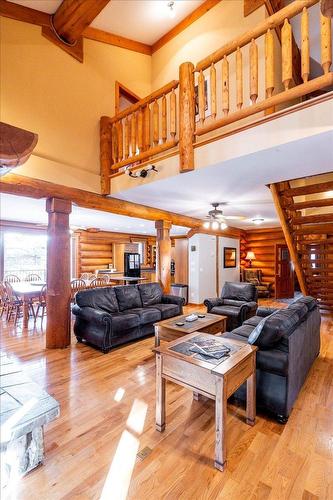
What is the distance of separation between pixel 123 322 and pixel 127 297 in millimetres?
841

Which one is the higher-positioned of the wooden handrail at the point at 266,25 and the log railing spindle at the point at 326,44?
the wooden handrail at the point at 266,25

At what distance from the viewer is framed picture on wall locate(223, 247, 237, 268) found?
27.9 ft

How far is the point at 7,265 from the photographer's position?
739 cm

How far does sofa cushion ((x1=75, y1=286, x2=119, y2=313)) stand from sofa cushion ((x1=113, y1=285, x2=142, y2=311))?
0.33 ft

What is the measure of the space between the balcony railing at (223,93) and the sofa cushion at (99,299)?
175cm

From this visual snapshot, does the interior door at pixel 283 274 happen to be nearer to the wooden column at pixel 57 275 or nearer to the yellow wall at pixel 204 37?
the yellow wall at pixel 204 37

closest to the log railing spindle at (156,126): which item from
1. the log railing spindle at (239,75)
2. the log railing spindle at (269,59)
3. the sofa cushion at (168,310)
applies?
the log railing spindle at (239,75)

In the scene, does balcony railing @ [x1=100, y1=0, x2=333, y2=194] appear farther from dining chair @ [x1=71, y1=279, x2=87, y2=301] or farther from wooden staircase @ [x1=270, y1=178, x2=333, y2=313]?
dining chair @ [x1=71, y1=279, x2=87, y2=301]

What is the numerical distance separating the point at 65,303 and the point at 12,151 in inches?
136

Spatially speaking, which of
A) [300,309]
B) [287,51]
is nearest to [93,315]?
[300,309]

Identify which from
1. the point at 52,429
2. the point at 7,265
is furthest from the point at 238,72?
the point at 7,265

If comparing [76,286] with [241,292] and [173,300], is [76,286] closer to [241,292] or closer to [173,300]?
[173,300]

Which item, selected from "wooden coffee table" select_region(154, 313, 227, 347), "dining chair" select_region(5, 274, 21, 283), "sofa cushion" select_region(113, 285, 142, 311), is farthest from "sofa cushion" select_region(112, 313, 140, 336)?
"dining chair" select_region(5, 274, 21, 283)

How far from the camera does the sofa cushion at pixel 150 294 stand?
506 centimetres
